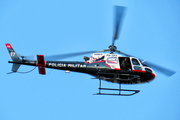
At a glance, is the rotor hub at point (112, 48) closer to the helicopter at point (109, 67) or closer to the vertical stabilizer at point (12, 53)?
the helicopter at point (109, 67)

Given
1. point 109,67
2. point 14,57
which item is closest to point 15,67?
point 14,57

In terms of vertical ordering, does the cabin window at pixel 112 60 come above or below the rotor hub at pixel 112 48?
below

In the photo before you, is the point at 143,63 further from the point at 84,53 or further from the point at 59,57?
the point at 59,57

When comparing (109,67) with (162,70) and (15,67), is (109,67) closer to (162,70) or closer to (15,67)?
(162,70)

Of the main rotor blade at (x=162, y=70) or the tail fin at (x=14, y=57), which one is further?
the tail fin at (x=14, y=57)

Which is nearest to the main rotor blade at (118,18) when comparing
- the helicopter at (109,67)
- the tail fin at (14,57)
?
the helicopter at (109,67)

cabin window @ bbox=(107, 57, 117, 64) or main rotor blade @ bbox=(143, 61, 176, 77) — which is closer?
main rotor blade @ bbox=(143, 61, 176, 77)

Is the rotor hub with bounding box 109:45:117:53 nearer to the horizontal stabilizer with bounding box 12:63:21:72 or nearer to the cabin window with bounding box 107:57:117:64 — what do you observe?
the cabin window with bounding box 107:57:117:64

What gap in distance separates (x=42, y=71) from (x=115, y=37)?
4387 millimetres

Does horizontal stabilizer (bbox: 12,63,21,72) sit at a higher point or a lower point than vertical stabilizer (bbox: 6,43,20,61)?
lower

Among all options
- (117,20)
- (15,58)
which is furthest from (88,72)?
(15,58)

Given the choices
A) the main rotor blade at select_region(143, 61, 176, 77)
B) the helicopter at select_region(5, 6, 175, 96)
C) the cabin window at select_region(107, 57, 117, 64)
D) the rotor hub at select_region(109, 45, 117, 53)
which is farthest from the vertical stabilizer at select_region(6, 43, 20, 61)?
the main rotor blade at select_region(143, 61, 176, 77)

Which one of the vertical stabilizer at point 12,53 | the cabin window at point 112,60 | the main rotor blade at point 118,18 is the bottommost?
the cabin window at point 112,60

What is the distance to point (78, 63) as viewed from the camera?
1202cm
